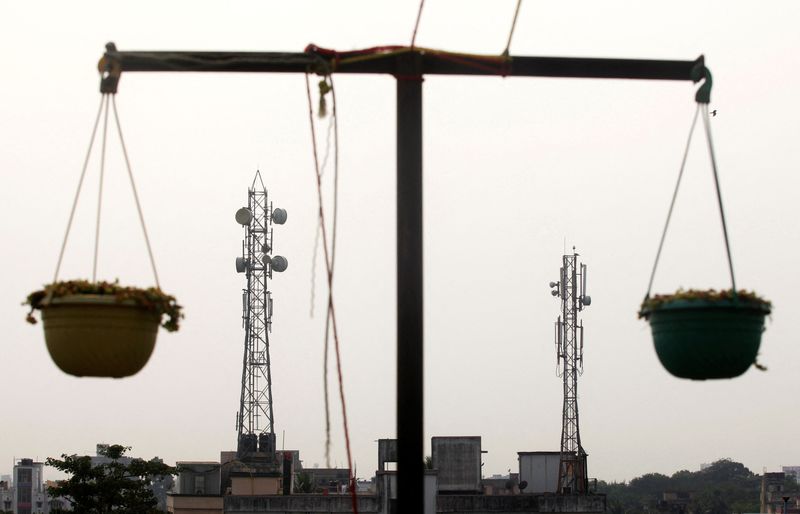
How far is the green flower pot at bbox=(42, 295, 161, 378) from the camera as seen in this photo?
577 centimetres

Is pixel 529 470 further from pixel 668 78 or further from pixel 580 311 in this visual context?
pixel 668 78

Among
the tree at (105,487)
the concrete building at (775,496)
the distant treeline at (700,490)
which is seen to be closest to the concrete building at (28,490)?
the distant treeline at (700,490)

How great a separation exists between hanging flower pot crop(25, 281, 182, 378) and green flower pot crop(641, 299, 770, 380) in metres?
2.28

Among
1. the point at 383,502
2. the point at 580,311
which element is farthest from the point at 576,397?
the point at 383,502

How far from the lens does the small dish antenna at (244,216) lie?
144 ft

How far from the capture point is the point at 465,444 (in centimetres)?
4531

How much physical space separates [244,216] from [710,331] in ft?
127

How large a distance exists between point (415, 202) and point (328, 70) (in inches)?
30.5

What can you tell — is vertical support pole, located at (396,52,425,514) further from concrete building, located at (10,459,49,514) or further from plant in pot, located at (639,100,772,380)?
concrete building, located at (10,459,49,514)

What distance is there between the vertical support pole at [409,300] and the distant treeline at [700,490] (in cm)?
9433

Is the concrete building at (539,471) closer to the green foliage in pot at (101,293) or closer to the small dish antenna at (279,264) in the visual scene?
the small dish antenna at (279,264)

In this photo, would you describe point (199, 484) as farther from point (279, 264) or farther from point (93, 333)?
point (93, 333)

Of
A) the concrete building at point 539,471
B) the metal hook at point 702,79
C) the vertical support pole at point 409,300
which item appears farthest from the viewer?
the concrete building at point 539,471

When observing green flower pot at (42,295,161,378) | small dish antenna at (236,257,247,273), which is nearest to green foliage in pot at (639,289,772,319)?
green flower pot at (42,295,161,378)
